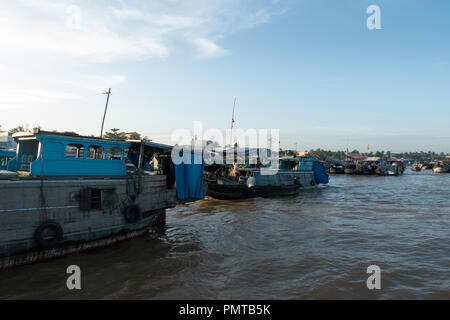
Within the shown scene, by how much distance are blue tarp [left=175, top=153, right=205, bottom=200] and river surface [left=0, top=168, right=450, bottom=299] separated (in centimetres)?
198

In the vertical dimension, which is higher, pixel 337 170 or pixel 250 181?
pixel 250 181

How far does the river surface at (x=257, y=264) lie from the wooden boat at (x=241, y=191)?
833cm

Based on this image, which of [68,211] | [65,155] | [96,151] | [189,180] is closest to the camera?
[68,211]

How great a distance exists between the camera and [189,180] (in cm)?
1483

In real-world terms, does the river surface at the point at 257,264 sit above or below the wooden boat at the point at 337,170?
below

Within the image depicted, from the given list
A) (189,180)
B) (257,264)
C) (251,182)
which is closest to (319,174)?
(251,182)

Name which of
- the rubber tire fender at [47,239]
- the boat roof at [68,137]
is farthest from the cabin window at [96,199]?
the boat roof at [68,137]

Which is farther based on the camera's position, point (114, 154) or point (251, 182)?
point (251, 182)

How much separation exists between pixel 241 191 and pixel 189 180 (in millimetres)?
12550

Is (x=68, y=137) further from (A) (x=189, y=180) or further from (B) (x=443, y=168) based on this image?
(B) (x=443, y=168)

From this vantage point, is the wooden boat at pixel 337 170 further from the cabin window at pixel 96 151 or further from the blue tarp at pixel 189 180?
the cabin window at pixel 96 151

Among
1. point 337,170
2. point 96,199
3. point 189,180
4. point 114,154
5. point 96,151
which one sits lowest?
point 337,170

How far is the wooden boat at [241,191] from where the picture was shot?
25625mm

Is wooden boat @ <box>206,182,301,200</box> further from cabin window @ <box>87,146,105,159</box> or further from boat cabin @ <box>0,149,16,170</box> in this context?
boat cabin @ <box>0,149,16,170</box>
